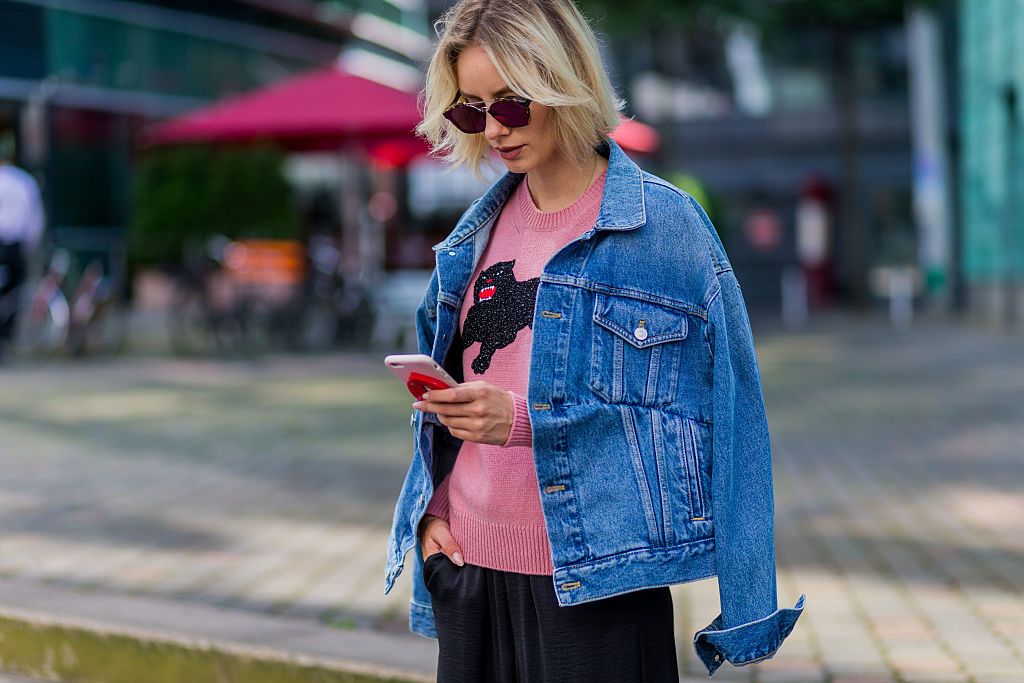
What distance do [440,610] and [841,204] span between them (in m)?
29.3

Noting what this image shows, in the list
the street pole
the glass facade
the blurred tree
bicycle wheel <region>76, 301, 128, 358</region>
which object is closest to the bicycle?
bicycle wheel <region>76, 301, 128, 358</region>

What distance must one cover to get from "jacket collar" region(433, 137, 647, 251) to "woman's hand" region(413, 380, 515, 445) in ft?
1.08

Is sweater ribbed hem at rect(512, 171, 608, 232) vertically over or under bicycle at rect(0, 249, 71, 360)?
over

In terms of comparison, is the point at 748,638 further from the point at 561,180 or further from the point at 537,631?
the point at 561,180

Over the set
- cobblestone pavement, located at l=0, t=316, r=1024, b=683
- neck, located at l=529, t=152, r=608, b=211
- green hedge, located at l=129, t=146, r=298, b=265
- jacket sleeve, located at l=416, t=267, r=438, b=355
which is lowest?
cobblestone pavement, located at l=0, t=316, r=1024, b=683

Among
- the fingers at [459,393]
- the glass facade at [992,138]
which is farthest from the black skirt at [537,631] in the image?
the glass facade at [992,138]

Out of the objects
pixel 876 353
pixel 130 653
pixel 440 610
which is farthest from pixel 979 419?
pixel 440 610

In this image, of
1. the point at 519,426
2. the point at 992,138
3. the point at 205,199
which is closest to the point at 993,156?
the point at 992,138

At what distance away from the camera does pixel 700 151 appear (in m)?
31.9

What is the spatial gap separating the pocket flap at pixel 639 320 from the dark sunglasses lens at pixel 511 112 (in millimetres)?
317

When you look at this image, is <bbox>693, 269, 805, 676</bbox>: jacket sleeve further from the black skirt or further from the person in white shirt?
the person in white shirt

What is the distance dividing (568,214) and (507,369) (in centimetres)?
28

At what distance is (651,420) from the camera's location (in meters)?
2.29

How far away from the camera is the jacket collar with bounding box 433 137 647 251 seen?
231cm
